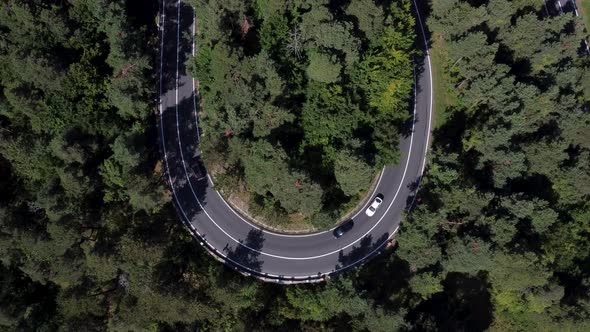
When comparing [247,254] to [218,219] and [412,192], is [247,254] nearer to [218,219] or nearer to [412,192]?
[218,219]

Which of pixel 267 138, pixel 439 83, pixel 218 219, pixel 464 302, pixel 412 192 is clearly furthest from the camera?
pixel 439 83

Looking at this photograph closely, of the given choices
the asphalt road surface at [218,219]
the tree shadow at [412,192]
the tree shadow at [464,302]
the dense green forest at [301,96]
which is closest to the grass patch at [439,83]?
the dense green forest at [301,96]

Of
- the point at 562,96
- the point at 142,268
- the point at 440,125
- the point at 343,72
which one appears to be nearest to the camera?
the point at 142,268

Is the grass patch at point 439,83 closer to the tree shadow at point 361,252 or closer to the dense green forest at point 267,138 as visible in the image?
the dense green forest at point 267,138

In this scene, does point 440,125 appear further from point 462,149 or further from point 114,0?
point 114,0

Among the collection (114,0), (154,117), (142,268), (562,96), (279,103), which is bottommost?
(142,268)

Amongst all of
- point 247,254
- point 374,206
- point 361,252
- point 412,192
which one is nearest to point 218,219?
point 247,254

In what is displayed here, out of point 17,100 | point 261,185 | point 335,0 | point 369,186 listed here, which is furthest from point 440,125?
point 17,100
